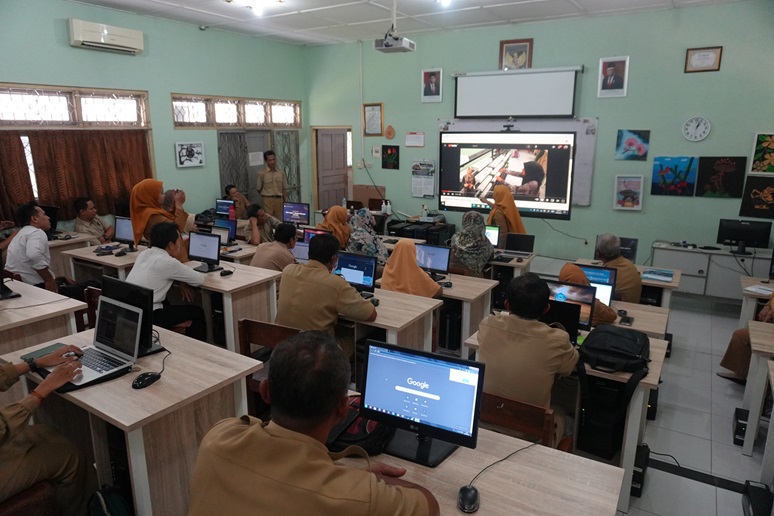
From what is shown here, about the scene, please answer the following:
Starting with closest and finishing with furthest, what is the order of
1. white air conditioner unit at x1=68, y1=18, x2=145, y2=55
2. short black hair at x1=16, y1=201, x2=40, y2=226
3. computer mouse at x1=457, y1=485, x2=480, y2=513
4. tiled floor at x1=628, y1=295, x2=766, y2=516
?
computer mouse at x1=457, y1=485, x2=480, y2=513
tiled floor at x1=628, y1=295, x2=766, y2=516
short black hair at x1=16, y1=201, x2=40, y2=226
white air conditioner unit at x1=68, y1=18, x2=145, y2=55

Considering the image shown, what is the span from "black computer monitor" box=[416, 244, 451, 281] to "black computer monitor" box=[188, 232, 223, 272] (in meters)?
1.99

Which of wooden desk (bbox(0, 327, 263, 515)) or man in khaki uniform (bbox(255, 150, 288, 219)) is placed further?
man in khaki uniform (bbox(255, 150, 288, 219))

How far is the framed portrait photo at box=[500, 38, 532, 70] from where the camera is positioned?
7.56 m

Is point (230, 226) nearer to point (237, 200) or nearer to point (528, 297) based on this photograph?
point (237, 200)

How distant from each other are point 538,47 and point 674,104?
2032 mm

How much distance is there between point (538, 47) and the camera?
24.5 feet

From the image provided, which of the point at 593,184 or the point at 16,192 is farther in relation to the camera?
the point at 593,184

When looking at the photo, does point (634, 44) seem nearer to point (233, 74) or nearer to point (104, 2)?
point (233, 74)

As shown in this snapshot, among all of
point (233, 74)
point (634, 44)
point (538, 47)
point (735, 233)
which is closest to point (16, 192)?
point (233, 74)

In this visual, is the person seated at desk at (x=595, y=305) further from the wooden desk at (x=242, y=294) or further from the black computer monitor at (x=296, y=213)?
the black computer monitor at (x=296, y=213)

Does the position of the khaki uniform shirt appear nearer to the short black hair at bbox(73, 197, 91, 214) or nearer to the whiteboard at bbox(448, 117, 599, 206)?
the short black hair at bbox(73, 197, 91, 214)

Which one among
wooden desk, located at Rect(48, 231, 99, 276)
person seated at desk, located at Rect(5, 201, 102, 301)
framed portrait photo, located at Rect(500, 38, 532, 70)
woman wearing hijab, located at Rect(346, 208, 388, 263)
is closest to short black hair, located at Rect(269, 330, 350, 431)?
woman wearing hijab, located at Rect(346, 208, 388, 263)

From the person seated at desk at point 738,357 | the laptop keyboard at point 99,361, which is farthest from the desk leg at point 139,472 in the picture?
the person seated at desk at point 738,357

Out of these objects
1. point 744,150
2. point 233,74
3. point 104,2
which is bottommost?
point 744,150
